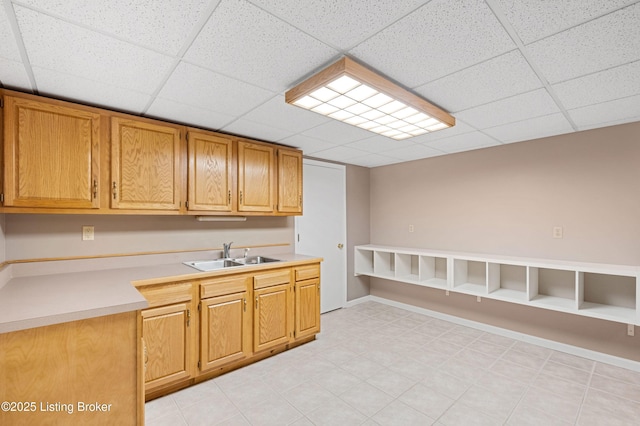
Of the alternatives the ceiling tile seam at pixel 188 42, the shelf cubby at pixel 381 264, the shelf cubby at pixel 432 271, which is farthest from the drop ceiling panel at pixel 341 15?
the shelf cubby at pixel 381 264

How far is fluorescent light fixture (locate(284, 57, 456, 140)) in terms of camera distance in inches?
68.6

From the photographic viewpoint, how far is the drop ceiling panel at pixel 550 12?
4.07 feet

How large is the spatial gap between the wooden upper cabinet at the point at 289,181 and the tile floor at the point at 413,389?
160 cm

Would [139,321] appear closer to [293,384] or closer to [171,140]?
[293,384]

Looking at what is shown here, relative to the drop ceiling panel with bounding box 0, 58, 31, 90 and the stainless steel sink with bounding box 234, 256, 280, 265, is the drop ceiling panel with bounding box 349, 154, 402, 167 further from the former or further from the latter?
the drop ceiling panel with bounding box 0, 58, 31, 90

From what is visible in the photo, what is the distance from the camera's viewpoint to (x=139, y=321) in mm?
1647

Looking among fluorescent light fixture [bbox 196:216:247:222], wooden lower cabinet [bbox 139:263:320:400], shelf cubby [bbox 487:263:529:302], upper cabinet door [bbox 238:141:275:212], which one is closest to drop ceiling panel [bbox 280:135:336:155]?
upper cabinet door [bbox 238:141:275:212]

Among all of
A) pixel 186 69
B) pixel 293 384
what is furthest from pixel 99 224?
pixel 293 384

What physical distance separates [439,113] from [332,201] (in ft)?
7.89

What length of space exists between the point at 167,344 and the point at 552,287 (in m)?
3.84

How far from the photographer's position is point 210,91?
2.09 m

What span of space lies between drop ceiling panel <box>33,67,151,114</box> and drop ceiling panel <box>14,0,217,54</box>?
73cm

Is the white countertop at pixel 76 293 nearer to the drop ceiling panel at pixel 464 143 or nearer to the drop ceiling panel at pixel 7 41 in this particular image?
the drop ceiling panel at pixel 7 41

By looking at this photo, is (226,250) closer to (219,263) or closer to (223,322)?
(219,263)
